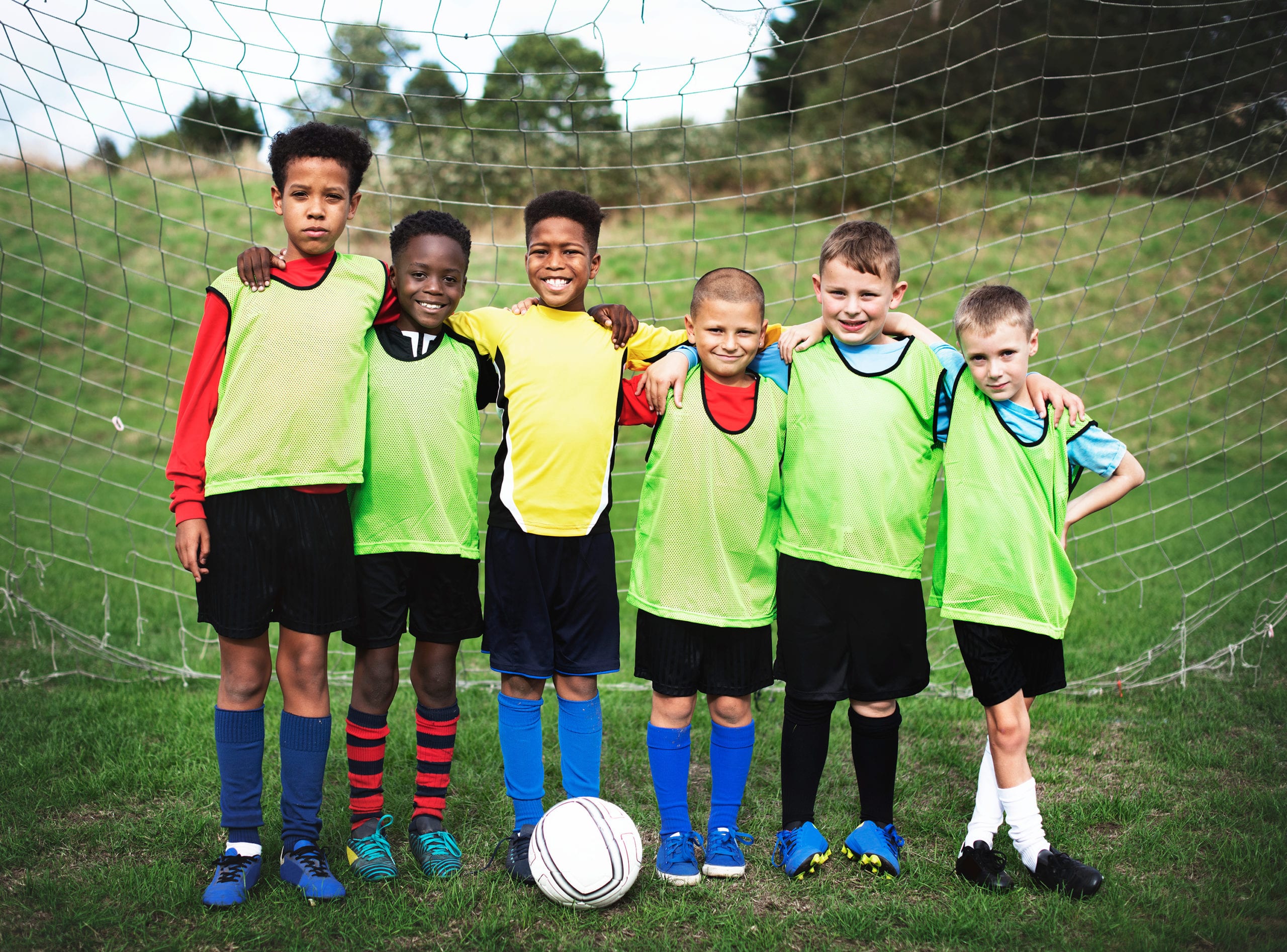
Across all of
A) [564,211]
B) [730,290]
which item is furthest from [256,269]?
[730,290]

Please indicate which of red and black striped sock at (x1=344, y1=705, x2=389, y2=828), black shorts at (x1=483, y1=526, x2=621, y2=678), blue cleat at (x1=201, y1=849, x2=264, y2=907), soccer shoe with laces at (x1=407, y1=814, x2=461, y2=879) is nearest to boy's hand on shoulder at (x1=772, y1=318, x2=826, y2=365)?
black shorts at (x1=483, y1=526, x2=621, y2=678)

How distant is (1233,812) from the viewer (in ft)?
10.1

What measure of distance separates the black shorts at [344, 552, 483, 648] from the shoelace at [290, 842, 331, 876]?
552 mm

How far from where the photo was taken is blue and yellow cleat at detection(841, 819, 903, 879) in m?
2.77

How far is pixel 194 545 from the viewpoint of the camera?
8.27ft

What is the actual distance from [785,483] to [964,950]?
4.09 ft

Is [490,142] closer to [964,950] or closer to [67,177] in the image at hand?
[67,177]

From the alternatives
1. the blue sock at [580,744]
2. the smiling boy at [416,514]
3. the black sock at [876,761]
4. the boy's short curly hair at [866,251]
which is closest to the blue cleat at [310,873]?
the smiling boy at [416,514]

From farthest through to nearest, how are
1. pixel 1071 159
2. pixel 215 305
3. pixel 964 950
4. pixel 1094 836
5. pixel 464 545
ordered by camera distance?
pixel 1071 159
pixel 1094 836
pixel 464 545
pixel 215 305
pixel 964 950

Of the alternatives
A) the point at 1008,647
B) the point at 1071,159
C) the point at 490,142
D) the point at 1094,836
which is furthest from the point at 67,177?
the point at 1071,159

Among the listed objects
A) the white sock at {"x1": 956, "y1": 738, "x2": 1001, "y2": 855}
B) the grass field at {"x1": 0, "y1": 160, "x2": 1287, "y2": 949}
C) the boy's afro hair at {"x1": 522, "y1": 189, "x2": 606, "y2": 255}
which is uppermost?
the boy's afro hair at {"x1": 522, "y1": 189, "x2": 606, "y2": 255}

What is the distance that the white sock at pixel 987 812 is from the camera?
279 centimetres

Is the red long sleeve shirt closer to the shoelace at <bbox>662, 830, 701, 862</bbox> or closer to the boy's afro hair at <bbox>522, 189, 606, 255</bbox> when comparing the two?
the boy's afro hair at <bbox>522, 189, 606, 255</bbox>

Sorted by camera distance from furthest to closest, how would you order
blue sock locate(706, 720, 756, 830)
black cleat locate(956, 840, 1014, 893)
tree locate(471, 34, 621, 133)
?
Result: tree locate(471, 34, 621, 133) → blue sock locate(706, 720, 756, 830) → black cleat locate(956, 840, 1014, 893)
